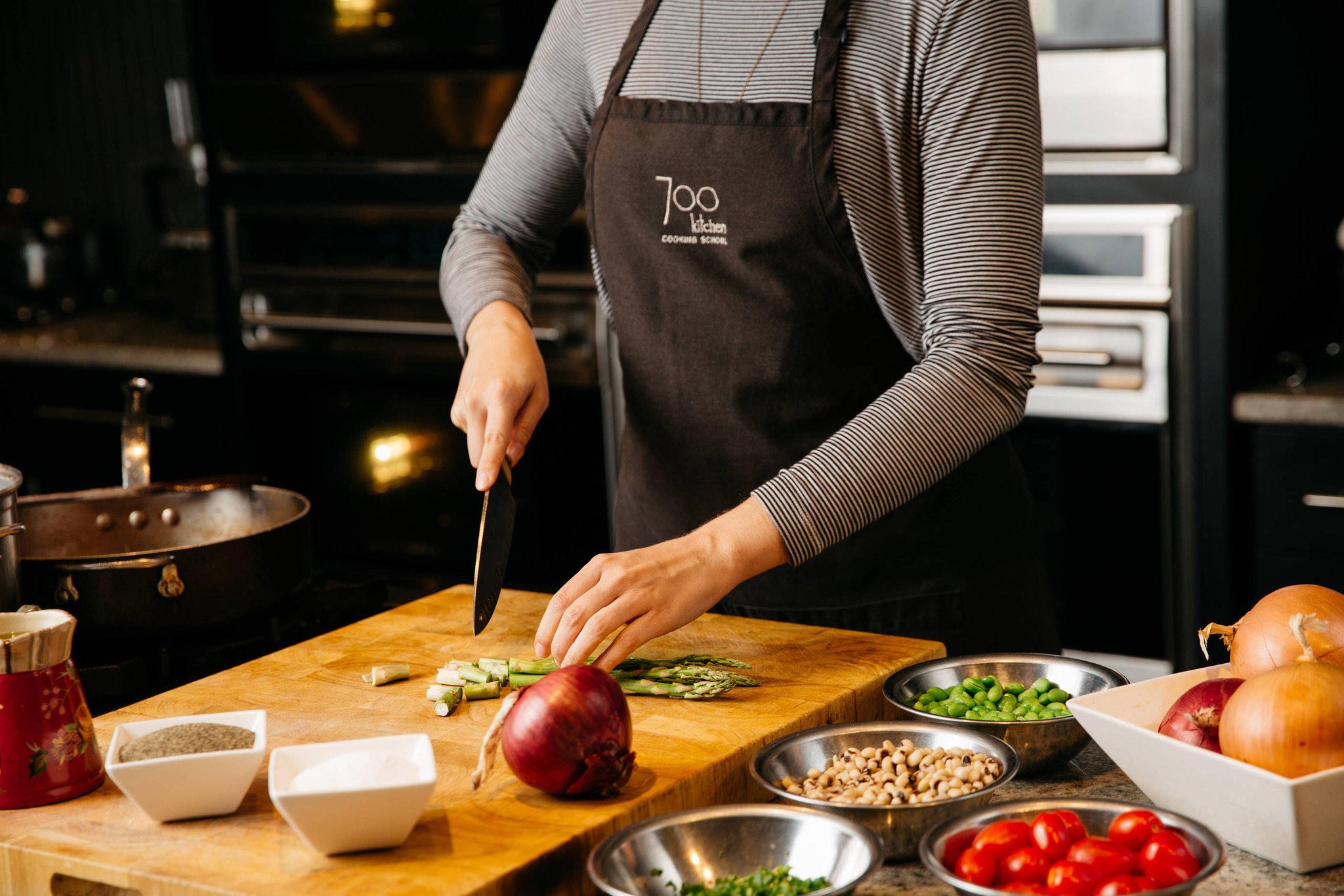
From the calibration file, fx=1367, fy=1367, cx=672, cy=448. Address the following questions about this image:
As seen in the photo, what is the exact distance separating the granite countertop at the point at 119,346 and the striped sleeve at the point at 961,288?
2194 millimetres

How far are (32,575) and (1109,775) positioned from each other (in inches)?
40.6

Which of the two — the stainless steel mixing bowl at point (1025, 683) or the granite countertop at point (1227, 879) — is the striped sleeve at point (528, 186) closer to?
the stainless steel mixing bowl at point (1025, 683)

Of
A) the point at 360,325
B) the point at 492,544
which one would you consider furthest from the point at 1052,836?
the point at 360,325

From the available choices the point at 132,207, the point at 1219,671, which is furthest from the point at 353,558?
the point at 1219,671

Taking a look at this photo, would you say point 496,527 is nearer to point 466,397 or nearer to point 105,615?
point 466,397

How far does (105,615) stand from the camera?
1371 millimetres

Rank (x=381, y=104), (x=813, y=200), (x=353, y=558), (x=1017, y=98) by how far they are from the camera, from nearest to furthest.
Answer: (x=1017, y=98), (x=813, y=200), (x=381, y=104), (x=353, y=558)

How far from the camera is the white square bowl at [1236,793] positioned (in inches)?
33.8

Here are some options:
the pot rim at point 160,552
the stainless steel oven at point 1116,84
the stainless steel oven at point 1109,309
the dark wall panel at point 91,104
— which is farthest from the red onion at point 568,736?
the dark wall panel at point 91,104

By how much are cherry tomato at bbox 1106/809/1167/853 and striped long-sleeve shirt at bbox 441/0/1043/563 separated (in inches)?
17.0

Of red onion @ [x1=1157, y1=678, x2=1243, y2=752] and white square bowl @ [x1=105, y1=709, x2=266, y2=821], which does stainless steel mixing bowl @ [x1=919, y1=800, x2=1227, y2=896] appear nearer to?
red onion @ [x1=1157, y1=678, x2=1243, y2=752]

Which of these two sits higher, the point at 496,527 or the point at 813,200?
the point at 813,200

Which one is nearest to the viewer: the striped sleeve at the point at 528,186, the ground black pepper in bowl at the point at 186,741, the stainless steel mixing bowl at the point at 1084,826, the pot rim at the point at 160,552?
the stainless steel mixing bowl at the point at 1084,826

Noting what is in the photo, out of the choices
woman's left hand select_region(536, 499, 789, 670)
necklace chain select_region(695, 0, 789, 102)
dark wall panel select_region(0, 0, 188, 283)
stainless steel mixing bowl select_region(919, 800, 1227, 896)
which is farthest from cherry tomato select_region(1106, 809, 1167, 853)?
dark wall panel select_region(0, 0, 188, 283)
